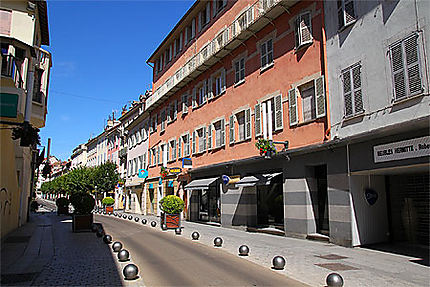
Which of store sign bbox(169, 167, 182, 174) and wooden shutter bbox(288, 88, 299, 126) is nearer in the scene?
wooden shutter bbox(288, 88, 299, 126)

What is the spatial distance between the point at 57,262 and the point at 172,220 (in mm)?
9242

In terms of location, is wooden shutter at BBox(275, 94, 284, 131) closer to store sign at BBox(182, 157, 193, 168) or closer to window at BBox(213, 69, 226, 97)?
window at BBox(213, 69, 226, 97)

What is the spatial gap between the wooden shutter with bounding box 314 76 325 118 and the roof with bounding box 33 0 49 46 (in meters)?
13.0

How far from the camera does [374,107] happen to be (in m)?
11.8

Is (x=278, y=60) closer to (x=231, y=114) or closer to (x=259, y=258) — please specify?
(x=231, y=114)

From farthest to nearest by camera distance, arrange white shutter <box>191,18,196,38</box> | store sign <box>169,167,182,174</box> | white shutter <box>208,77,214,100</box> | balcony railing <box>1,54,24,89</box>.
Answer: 1. white shutter <box>191,18,196,38</box>
2. store sign <box>169,167,182,174</box>
3. white shutter <box>208,77,214,100</box>
4. balcony railing <box>1,54,24,89</box>

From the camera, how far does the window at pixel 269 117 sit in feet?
54.9

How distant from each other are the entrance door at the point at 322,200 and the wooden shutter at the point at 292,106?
2341mm

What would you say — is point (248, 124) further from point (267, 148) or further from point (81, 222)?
point (81, 222)

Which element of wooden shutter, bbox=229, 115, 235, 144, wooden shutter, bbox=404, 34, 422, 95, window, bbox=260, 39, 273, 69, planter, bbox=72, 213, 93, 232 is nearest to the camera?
wooden shutter, bbox=404, 34, 422, 95

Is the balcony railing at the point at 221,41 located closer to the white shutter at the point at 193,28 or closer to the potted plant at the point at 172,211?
the white shutter at the point at 193,28

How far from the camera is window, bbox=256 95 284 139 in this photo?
16.7 metres

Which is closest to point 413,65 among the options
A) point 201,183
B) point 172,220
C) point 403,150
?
point 403,150

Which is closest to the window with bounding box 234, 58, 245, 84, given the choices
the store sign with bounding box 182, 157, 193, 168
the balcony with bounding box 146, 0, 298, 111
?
the balcony with bounding box 146, 0, 298, 111
